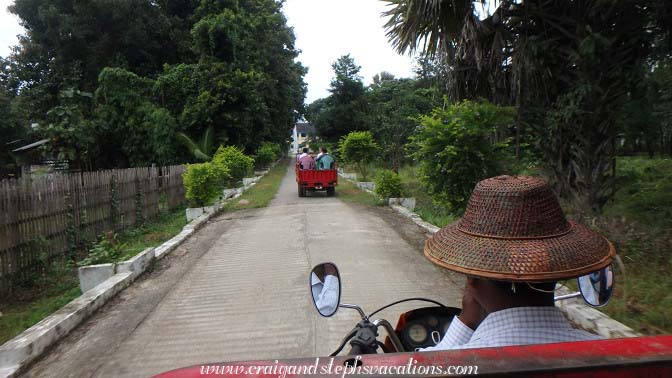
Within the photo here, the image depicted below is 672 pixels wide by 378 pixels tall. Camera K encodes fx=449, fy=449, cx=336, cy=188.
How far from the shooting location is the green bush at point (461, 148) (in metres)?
7.47

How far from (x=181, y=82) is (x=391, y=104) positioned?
40.1ft

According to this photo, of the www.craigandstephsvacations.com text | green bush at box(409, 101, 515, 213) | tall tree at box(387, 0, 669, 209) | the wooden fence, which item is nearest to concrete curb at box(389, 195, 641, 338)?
green bush at box(409, 101, 515, 213)

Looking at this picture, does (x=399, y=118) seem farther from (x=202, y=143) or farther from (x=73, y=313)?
(x=73, y=313)

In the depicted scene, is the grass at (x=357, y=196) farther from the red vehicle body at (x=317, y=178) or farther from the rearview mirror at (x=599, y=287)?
the rearview mirror at (x=599, y=287)

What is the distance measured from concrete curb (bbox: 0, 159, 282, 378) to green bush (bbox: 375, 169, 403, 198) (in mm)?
6767

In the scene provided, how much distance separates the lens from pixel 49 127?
810 inches

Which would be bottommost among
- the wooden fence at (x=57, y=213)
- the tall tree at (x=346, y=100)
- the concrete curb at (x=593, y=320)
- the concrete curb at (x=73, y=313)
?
the concrete curb at (x=73, y=313)

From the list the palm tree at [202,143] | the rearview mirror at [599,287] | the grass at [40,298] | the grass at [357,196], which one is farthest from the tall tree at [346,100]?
the rearview mirror at [599,287]

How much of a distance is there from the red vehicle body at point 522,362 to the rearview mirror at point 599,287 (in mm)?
A: 836

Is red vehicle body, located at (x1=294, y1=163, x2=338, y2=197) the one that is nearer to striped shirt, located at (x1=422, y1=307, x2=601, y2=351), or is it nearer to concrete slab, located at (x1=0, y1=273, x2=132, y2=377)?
concrete slab, located at (x1=0, y1=273, x2=132, y2=377)

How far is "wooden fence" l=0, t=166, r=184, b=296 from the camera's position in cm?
641

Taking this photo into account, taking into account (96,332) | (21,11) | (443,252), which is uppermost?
(21,11)

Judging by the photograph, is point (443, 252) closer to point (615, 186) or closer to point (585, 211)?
point (585, 211)

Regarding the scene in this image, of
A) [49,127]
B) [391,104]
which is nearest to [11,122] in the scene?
[49,127]
